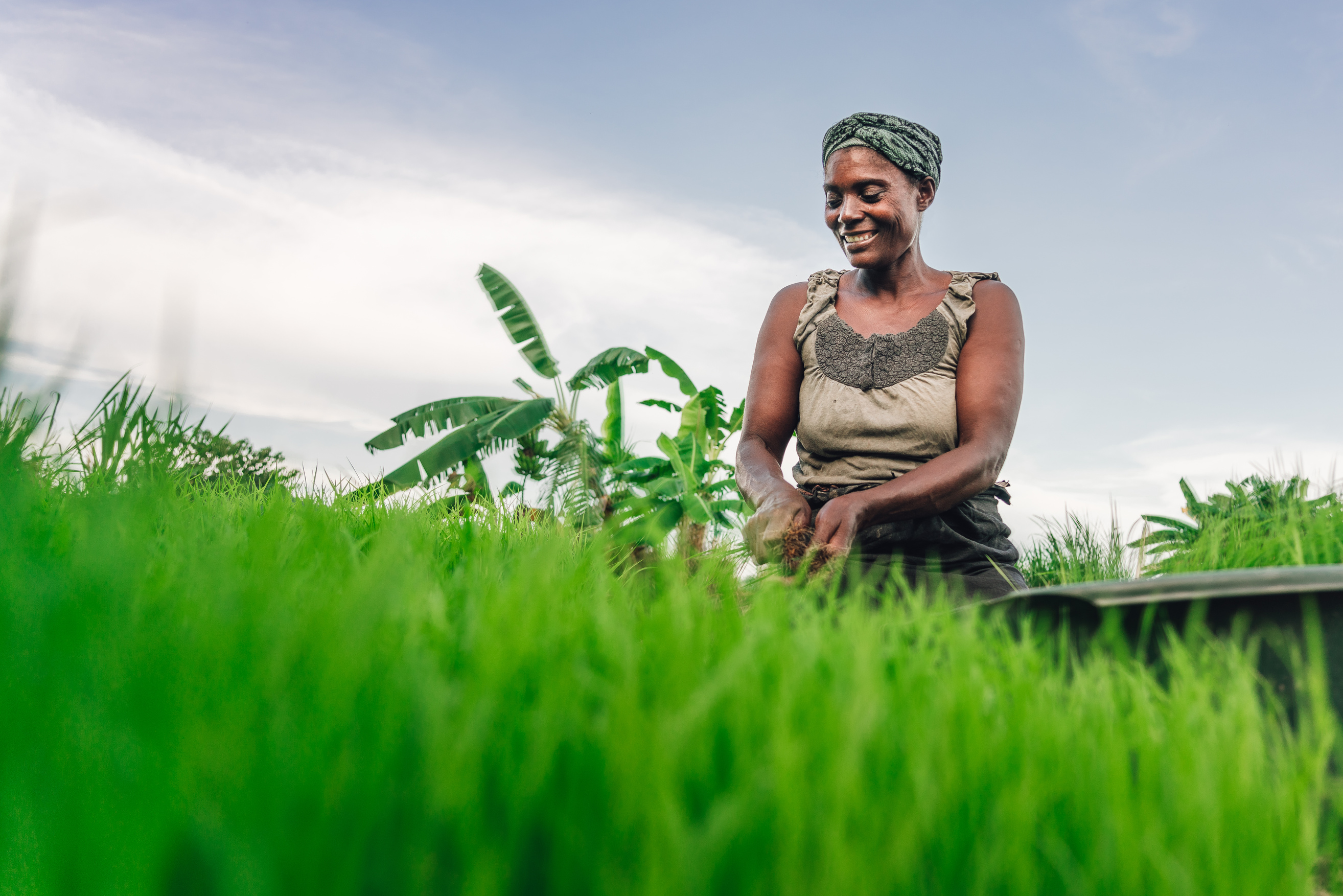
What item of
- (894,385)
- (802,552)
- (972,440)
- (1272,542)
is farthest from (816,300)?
(1272,542)

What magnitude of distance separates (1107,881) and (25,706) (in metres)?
0.82

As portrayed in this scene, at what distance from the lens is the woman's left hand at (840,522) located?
72.0 inches

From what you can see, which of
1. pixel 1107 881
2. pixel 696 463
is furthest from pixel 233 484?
pixel 696 463

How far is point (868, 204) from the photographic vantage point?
244cm

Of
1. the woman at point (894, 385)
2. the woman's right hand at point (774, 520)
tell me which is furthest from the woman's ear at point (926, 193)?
the woman's right hand at point (774, 520)

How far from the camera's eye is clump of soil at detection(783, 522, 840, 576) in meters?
1.75

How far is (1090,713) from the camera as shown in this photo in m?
0.94

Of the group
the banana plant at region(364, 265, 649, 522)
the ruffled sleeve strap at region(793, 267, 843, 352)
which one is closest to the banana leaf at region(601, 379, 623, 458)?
the banana plant at region(364, 265, 649, 522)

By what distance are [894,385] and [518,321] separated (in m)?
9.01

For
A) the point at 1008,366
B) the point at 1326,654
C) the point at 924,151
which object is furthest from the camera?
the point at 924,151

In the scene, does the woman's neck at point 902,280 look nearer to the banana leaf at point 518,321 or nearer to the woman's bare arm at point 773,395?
the woman's bare arm at point 773,395

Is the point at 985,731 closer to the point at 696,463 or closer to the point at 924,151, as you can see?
the point at 924,151

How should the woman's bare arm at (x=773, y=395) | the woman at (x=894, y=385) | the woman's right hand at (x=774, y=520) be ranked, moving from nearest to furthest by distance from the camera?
the woman's right hand at (x=774, y=520)
the woman at (x=894, y=385)
the woman's bare arm at (x=773, y=395)

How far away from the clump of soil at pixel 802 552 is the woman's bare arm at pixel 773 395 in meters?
0.39
